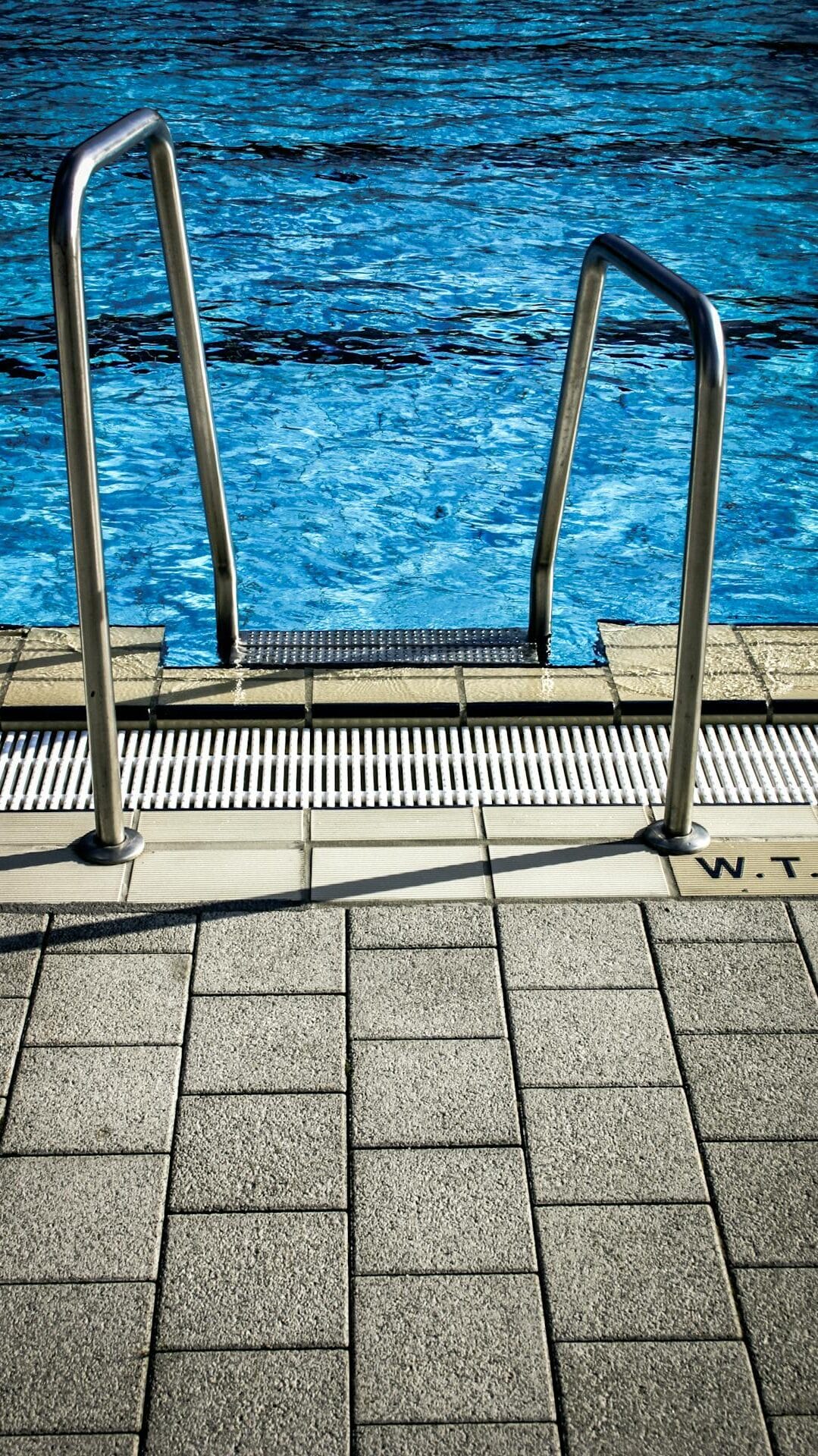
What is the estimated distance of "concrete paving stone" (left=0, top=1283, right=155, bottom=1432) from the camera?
1.77 m

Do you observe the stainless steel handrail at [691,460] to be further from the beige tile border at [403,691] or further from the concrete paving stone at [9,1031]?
the concrete paving stone at [9,1031]

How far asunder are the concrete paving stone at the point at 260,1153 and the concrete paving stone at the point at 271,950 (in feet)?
0.94

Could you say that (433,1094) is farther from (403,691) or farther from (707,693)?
(707,693)

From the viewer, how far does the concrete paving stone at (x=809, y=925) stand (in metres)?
2.60

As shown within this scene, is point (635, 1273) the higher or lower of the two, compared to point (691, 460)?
lower

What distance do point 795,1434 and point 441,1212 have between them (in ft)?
1.96

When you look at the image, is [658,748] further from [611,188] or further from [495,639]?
[611,188]

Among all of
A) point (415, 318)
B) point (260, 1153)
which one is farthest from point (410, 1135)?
point (415, 318)

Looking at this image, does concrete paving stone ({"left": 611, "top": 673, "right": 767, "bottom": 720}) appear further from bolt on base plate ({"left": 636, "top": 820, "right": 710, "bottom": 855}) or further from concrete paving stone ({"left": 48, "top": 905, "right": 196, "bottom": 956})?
concrete paving stone ({"left": 48, "top": 905, "right": 196, "bottom": 956})

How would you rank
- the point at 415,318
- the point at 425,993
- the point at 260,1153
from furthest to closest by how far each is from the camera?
1. the point at 415,318
2. the point at 425,993
3. the point at 260,1153

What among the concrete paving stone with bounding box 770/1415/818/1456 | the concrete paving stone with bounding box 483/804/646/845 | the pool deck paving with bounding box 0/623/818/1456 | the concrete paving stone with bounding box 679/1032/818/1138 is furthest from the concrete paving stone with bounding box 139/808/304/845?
the concrete paving stone with bounding box 770/1415/818/1456

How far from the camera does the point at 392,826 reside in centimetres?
299

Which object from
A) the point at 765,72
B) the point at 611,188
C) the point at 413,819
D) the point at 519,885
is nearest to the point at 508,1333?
the point at 519,885

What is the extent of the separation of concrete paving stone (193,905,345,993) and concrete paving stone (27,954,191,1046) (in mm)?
64
